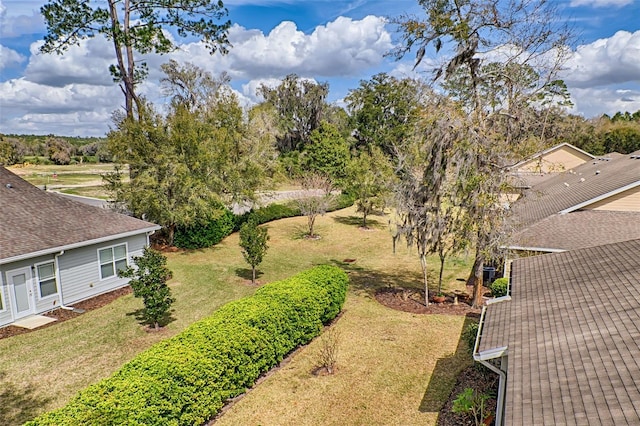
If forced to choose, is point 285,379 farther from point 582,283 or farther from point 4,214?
point 4,214

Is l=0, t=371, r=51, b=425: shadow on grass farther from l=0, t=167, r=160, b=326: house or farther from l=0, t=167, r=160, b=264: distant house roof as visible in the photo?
l=0, t=167, r=160, b=264: distant house roof

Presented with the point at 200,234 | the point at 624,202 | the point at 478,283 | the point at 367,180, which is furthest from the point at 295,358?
the point at 367,180

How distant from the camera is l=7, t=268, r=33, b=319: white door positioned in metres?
12.9

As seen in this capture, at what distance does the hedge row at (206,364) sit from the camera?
20.4 ft

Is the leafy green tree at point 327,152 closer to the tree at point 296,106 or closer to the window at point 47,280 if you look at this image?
the tree at point 296,106

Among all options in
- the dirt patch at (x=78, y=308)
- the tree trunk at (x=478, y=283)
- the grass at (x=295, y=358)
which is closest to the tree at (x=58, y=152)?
the grass at (x=295, y=358)

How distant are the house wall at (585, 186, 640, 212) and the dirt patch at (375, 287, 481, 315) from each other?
22.4 ft

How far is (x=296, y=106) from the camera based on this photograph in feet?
198

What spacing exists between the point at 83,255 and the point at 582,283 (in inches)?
653

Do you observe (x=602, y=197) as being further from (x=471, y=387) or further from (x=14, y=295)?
(x=14, y=295)

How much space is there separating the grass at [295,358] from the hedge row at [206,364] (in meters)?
0.69

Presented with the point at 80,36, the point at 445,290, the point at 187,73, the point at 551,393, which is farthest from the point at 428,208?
the point at 187,73

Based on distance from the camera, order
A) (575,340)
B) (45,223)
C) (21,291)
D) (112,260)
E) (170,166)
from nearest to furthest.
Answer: (575,340), (21,291), (45,223), (112,260), (170,166)

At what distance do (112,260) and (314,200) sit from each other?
13.8 m
